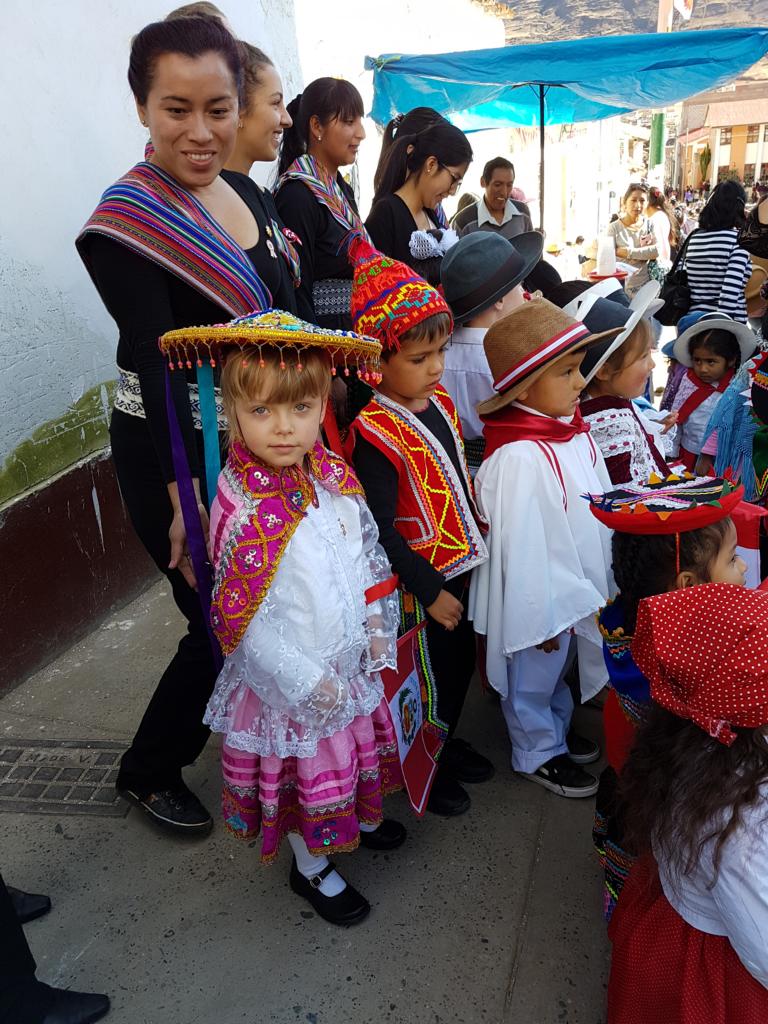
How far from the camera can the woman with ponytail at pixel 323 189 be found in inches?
106

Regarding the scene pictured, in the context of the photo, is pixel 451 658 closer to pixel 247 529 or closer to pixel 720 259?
pixel 247 529

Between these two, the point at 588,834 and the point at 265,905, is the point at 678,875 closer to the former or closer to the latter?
the point at 588,834

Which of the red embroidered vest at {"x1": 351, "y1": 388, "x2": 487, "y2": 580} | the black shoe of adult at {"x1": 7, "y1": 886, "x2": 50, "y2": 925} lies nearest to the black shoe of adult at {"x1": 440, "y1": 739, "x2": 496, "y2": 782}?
the red embroidered vest at {"x1": 351, "y1": 388, "x2": 487, "y2": 580}

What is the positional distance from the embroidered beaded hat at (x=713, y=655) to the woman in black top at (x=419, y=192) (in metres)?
2.26

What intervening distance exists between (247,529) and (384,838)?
1.08m

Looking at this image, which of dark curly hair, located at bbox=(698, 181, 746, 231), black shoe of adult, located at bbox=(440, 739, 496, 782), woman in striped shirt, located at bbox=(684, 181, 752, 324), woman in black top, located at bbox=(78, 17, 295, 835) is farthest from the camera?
dark curly hair, located at bbox=(698, 181, 746, 231)

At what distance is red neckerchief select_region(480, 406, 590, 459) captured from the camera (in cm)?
218

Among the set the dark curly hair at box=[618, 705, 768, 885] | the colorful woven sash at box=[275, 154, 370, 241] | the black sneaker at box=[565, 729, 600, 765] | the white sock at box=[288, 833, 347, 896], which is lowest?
the black sneaker at box=[565, 729, 600, 765]

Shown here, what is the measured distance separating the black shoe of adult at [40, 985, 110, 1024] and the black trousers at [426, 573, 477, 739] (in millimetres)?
1098

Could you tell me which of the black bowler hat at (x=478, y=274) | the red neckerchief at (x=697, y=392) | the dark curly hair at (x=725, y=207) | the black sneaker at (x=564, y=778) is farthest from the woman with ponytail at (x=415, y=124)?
the dark curly hair at (x=725, y=207)

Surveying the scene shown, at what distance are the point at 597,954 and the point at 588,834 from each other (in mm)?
398

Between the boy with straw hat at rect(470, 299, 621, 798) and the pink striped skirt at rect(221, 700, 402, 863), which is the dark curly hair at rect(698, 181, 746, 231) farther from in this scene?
the pink striped skirt at rect(221, 700, 402, 863)

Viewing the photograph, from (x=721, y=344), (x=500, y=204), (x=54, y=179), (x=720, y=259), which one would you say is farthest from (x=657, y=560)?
(x=500, y=204)

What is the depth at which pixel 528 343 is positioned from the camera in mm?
2164
